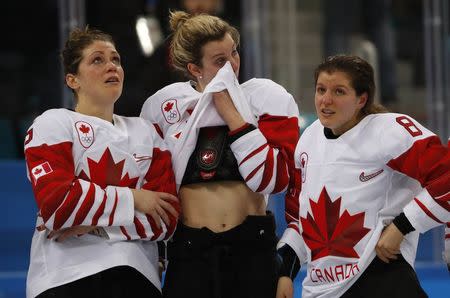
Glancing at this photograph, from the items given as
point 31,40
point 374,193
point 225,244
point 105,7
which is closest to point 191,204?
point 225,244

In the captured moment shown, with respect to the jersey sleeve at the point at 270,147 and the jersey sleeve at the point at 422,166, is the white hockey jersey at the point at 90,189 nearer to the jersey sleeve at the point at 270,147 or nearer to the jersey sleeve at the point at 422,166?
the jersey sleeve at the point at 270,147

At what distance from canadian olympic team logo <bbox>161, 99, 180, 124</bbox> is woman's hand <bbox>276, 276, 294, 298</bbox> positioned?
57 cm

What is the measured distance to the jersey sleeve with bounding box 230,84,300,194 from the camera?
256cm

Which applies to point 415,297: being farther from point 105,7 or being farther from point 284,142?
point 105,7

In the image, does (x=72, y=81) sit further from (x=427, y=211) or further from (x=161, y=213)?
(x=427, y=211)

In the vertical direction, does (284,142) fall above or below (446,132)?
above

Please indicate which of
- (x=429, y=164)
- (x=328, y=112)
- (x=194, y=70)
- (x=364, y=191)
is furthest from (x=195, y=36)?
(x=429, y=164)

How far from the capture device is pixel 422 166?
7.91ft

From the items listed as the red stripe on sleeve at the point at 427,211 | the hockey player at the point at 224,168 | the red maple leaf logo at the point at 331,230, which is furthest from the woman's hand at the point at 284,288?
the red stripe on sleeve at the point at 427,211

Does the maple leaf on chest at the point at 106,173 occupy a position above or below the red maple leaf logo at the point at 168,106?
below

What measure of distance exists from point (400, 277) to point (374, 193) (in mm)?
236

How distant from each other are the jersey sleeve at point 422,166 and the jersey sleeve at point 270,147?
32cm

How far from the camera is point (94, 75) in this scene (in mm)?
2725

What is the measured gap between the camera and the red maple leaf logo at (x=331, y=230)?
8.20 feet
